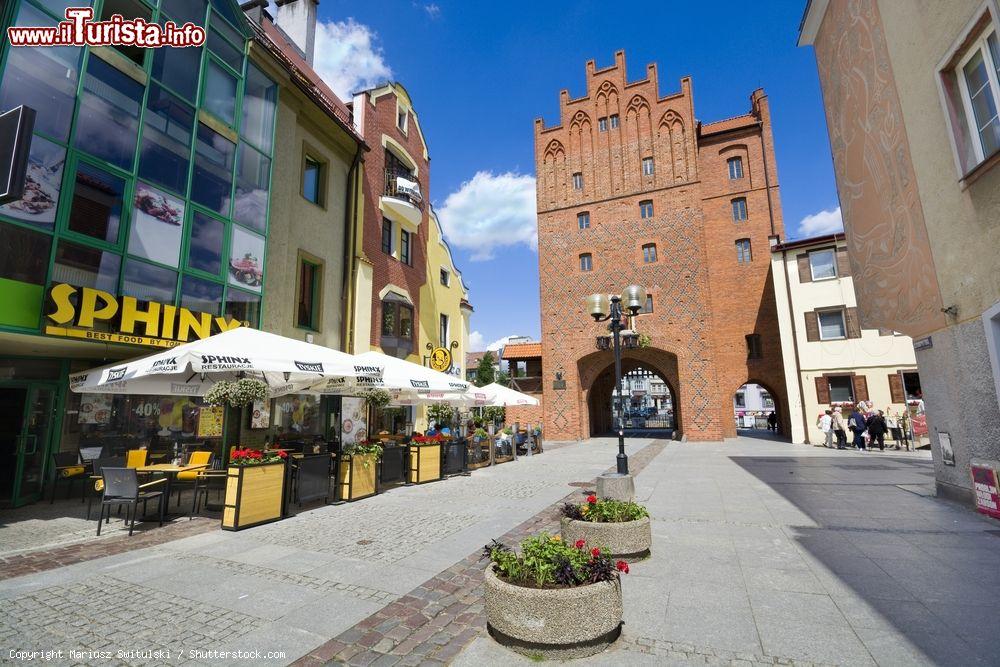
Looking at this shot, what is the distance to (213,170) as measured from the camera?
11.5m

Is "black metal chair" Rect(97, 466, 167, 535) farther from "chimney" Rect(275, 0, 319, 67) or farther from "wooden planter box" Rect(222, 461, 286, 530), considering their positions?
"chimney" Rect(275, 0, 319, 67)

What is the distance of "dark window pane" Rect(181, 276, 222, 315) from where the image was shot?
34.2 feet

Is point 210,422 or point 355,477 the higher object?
point 210,422

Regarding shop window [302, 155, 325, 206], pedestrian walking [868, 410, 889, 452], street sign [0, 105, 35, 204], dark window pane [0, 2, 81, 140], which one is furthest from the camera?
pedestrian walking [868, 410, 889, 452]

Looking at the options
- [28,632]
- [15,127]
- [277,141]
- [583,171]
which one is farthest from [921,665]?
[583,171]

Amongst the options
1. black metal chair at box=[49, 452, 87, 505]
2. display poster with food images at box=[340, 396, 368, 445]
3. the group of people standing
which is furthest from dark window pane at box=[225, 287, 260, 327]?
the group of people standing

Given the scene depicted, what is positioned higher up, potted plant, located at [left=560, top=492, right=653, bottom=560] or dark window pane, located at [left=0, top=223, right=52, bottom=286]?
dark window pane, located at [left=0, top=223, right=52, bottom=286]

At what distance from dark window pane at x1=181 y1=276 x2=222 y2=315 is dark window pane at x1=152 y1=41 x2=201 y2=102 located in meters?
4.55

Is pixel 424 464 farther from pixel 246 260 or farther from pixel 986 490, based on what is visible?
pixel 986 490

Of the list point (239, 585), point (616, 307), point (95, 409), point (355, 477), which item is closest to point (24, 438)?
point (95, 409)

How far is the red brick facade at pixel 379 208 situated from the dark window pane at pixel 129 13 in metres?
7.74

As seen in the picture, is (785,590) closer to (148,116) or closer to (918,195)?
(918,195)

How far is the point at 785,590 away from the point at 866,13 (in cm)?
1163

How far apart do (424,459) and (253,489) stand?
4884 mm
